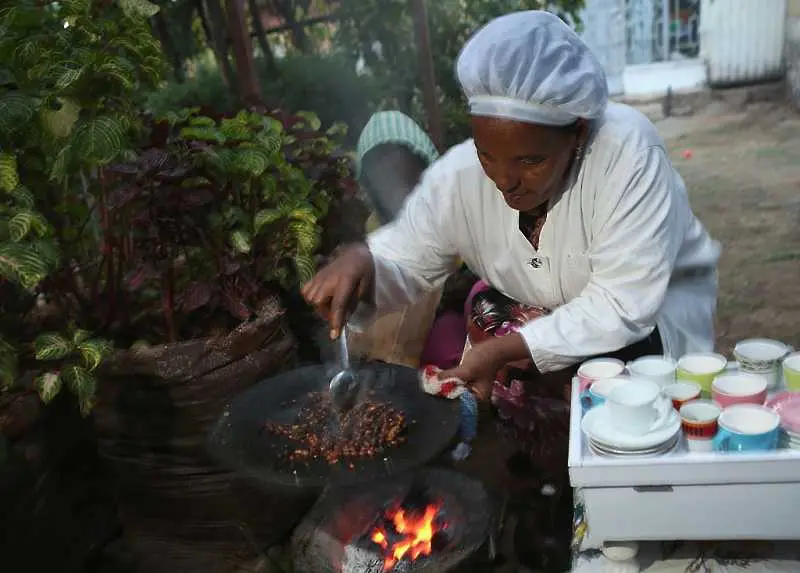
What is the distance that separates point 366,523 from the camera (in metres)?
2.24

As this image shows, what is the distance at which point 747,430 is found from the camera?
1.26 m

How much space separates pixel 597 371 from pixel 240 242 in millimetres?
1423

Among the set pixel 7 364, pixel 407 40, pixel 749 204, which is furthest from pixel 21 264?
pixel 749 204

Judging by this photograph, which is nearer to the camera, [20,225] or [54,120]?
[20,225]

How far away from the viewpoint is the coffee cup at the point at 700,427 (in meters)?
1.29

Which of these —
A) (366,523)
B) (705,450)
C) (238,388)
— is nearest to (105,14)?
(238,388)

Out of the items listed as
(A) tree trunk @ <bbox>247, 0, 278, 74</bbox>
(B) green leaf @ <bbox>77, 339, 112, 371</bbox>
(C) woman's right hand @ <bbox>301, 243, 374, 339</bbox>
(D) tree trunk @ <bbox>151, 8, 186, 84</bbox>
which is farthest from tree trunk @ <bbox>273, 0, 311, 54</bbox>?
(C) woman's right hand @ <bbox>301, 243, 374, 339</bbox>

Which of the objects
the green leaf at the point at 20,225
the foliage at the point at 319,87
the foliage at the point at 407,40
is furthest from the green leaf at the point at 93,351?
the foliage at the point at 407,40

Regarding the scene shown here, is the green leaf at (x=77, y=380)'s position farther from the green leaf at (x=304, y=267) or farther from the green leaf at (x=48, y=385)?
the green leaf at (x=304, y=267)

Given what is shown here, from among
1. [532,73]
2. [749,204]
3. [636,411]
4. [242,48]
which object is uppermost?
[532,73]

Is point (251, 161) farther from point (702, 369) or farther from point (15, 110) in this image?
point (702, 369)

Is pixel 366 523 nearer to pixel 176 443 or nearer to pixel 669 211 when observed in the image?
pixel 176 443

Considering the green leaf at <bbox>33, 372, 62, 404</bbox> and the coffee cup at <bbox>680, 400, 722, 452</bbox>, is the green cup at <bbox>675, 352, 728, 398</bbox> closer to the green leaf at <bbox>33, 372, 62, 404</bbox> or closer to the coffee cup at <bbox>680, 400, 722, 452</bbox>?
the coffee cup at <bbox>680, 400, 722, 452</bbox>

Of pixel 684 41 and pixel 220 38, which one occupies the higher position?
pixel 220 38
